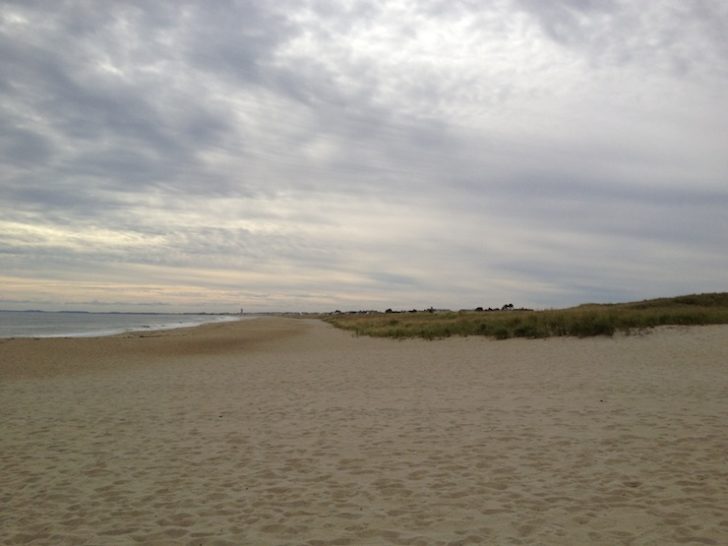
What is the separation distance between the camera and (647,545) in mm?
4816

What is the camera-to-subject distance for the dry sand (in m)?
5.49

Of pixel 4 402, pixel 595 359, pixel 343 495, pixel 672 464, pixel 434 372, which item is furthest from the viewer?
pixel 595 359

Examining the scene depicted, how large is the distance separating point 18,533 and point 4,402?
9.99m

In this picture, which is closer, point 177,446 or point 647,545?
point 647,545

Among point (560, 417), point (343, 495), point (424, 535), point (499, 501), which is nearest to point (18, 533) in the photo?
point (343, 495)

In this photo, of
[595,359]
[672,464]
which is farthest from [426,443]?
[595,359]

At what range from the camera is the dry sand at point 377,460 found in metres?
5.49

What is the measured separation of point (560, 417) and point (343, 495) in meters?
5.26

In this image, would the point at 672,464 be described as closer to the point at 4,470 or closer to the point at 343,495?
the point at 343,495

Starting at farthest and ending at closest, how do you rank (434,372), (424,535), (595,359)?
(595,359)
(434,372)
(424,535)

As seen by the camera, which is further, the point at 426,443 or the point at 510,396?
the point at 510,396

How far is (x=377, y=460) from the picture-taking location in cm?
787

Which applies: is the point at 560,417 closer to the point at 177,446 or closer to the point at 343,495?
the point at 343,495

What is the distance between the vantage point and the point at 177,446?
9.01 m
